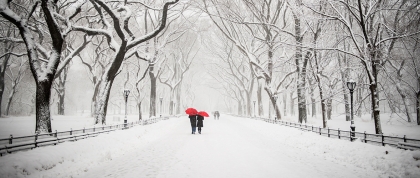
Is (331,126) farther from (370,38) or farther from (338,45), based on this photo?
(370,38)

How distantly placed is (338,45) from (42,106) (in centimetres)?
2202

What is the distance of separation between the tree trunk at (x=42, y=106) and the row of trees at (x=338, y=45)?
14927 millimetres

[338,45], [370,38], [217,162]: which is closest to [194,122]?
[217,162]

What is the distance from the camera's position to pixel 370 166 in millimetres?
6832

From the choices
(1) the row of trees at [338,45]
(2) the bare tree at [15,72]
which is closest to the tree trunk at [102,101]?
(1) the row of trees at [338,45]

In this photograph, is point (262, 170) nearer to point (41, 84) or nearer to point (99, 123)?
point (41, 84)

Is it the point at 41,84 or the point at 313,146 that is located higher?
the point at 41,84

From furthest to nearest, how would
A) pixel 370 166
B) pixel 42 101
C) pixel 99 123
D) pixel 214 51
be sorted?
pixel 214 51 → pixel 99 123 → pixel 42 101 → pixel 370 166

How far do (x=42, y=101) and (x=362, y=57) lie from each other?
56.9 ft

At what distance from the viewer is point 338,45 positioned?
62.6 ft

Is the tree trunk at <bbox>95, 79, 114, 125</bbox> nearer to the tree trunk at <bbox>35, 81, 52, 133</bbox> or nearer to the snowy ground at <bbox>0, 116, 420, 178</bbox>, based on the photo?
the tree trunk at <bbox>35, 81, 52, 133</bbox>

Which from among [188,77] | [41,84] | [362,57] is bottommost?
A: [41,84]

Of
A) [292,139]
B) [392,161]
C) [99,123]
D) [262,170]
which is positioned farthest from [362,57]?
[99,123]

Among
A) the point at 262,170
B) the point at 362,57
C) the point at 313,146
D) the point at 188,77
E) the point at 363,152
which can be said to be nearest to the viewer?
the point at 262,170
